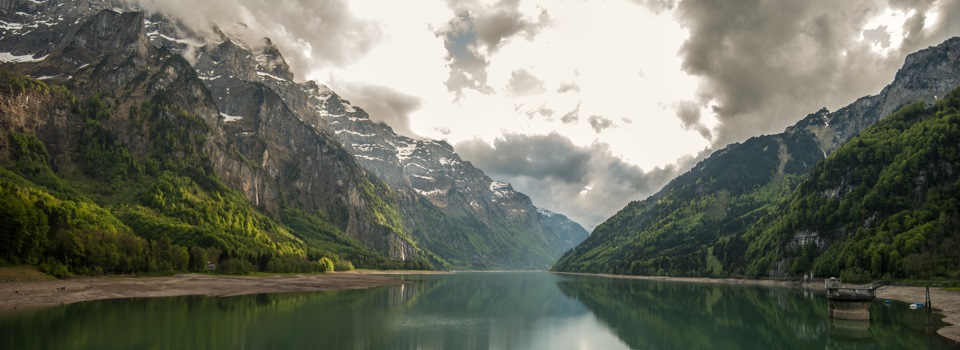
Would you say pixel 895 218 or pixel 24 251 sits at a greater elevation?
pixel 895 218

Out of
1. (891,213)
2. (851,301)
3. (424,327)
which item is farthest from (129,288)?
(891,213)

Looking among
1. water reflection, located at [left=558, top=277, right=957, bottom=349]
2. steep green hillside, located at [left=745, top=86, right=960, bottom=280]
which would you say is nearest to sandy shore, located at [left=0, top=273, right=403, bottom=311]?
water reflection, located at [left=558, top=277, right=957, bottom=349]

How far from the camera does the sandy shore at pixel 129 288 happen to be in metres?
78.8

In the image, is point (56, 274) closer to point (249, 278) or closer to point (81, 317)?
point (81, 317)

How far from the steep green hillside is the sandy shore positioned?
14056 cm

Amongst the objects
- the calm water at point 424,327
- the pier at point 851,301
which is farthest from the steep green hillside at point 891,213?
the pier at point 851,301

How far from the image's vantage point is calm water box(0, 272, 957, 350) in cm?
5228

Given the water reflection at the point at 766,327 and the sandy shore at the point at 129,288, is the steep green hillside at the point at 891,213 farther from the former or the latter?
the sandy shore at the point at 129,288

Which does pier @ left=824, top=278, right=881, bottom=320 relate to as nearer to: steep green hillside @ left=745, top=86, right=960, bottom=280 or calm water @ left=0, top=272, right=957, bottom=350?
calm water @ left=0, top=272, right=957, bottom=350

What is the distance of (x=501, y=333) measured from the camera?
6831 cm

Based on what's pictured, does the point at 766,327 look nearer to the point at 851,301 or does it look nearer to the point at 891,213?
the point at 851,301

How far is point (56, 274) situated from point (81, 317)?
149 ft

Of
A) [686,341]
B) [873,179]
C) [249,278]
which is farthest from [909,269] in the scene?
[249,278]

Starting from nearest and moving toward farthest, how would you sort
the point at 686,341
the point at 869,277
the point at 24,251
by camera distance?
1. the point at 686,341
2. the point at 24,251
3. the point at 869,277
